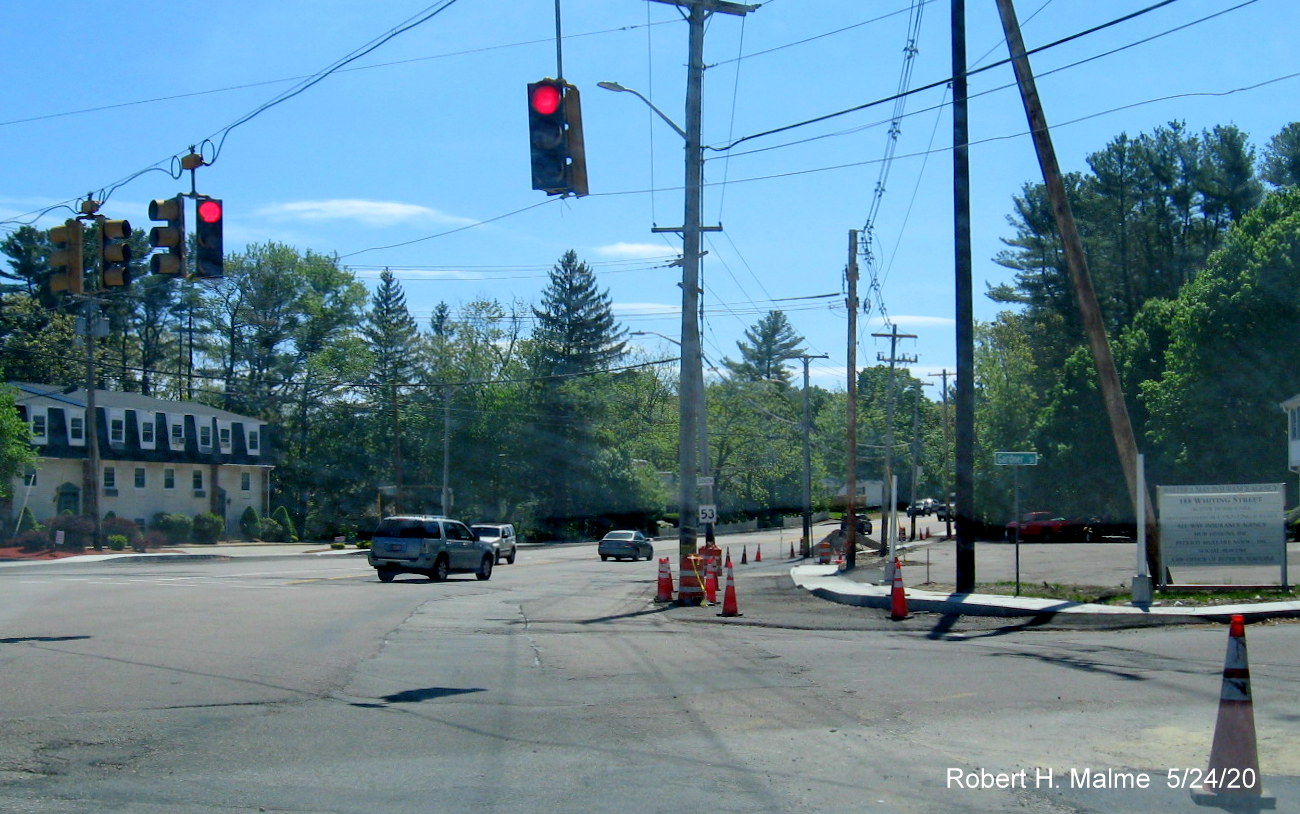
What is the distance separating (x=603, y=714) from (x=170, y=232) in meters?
8.77

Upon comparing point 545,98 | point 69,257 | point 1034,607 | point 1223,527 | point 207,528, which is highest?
point 545,98

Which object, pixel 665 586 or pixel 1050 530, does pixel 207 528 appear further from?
pixel 665 586

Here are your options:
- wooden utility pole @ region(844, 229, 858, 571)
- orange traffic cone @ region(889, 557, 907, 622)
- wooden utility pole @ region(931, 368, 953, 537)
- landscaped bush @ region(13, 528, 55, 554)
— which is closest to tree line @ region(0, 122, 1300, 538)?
wooden utility pole @ region(931, 368, 953, 537)

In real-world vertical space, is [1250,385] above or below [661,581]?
above

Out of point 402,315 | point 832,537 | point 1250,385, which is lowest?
point 832,537

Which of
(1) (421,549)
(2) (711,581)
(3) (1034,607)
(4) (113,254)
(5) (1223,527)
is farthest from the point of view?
(1) (421,549)

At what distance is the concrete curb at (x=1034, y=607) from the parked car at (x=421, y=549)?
427 inches

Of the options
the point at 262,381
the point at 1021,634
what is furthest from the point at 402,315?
the point at 1021,634

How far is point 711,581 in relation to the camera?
2155cm

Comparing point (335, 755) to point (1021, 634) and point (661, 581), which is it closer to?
point (1021, 634)

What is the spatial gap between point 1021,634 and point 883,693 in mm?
5944

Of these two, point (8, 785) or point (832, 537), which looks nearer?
point (8, 785)

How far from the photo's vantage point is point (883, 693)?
1041cm

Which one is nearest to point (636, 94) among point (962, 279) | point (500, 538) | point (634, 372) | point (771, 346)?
point (962, 279)
